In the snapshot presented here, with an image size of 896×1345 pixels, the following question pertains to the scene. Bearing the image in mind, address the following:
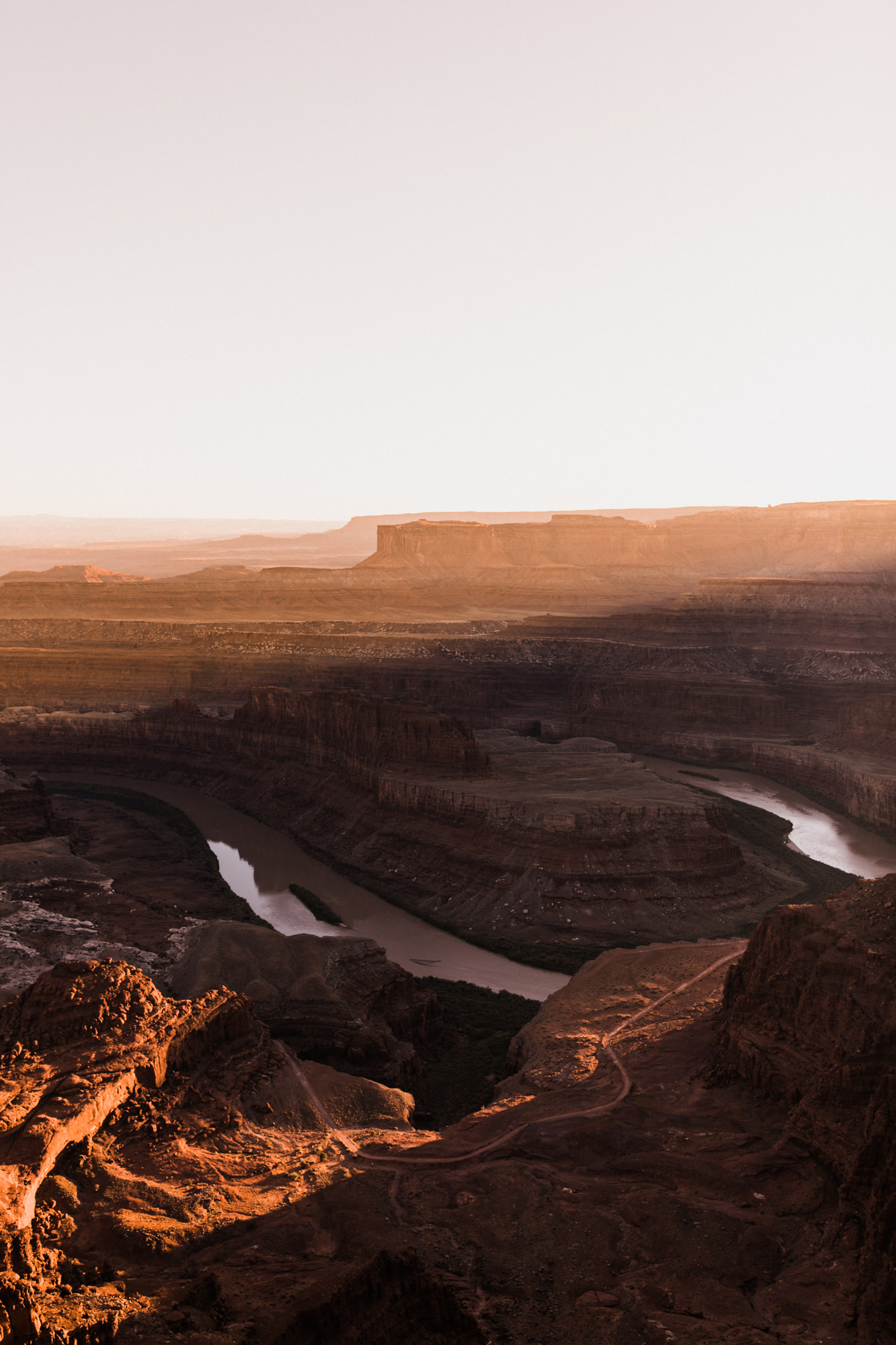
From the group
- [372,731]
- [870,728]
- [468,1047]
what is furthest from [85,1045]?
[870,728]

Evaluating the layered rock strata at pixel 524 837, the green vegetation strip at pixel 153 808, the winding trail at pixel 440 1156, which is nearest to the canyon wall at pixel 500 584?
the green vegetation strip at pixel 153 808

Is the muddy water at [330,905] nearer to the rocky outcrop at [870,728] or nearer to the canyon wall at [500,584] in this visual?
the rocky outcrop at [870,728]

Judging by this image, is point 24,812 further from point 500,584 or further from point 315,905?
point 500,584

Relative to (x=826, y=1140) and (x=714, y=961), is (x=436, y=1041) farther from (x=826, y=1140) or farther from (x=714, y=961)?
(x=826, y=1140)

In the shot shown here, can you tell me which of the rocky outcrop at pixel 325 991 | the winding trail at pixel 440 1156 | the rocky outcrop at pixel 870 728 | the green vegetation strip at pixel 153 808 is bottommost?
the green vegetation strip at pixel 153 808

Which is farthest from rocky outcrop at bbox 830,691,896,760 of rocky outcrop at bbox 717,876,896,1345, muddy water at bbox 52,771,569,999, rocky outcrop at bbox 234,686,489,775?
rocky outcrop at bbox 717,876,896,1345

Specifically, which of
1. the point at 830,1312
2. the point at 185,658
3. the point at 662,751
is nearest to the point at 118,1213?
the point at 830,1312
